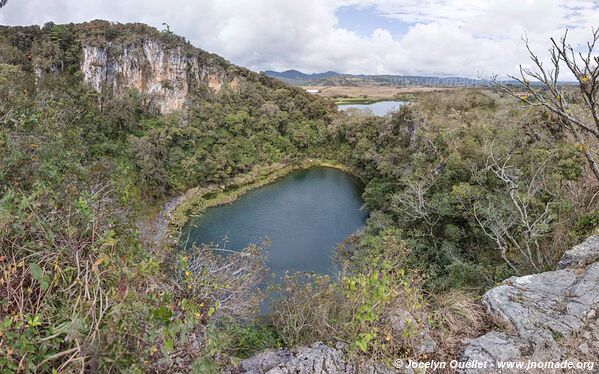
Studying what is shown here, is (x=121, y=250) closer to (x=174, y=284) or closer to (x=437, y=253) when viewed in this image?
(x=174, y=284)

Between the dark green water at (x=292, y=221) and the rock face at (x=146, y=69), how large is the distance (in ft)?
53.6

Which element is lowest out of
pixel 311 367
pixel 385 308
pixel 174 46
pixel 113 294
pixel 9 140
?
pixel 311 367

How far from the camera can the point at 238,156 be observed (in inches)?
1238

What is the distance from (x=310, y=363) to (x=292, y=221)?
18724 mm

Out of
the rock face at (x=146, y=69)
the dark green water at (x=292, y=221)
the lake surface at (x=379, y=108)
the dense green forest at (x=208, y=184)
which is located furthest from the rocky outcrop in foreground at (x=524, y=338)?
the rock face at (x=146, y=69)

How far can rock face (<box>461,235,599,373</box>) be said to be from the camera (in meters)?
3.11

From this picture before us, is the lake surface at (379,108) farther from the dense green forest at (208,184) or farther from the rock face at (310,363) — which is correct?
the rock face at (310,363)

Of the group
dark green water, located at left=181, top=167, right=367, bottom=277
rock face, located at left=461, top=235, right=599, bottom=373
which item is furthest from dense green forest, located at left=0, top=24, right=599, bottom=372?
dark green water, located at left=181, top=167, right=367, bottom=277

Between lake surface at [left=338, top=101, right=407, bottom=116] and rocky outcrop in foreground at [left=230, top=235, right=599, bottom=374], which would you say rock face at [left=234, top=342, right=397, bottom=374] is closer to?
rocky outcrop in foreground at [left=230, top=235, right=599, bottom=374]

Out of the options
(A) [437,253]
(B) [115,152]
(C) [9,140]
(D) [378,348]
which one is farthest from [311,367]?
(B) [115,152]

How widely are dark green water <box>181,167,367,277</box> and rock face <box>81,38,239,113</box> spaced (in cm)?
1635

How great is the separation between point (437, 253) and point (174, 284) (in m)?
10.8

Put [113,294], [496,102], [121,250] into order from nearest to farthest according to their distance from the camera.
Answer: [113,294]
[121,250]
[496,102]

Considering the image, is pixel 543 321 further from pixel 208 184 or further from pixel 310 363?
pixel 208 184
